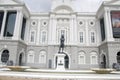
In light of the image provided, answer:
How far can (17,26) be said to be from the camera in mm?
30062

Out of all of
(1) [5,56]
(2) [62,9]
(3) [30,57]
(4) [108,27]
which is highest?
(2) [62,9]

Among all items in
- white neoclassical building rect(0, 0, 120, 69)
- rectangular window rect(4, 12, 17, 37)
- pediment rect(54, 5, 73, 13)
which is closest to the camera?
white neoclassical building rect(0, 0, 120, 69)

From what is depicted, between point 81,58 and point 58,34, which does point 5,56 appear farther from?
point 81,58

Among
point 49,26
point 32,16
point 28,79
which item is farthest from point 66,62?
point 28,79

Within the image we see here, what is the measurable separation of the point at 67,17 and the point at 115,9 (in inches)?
464

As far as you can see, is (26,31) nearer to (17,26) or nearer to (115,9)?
(17,26)

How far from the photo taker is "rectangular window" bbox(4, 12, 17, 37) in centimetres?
Answer: 3057

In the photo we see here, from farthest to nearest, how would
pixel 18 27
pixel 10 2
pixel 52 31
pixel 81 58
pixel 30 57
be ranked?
pixel 52 31 < pixel 30 57 < pixel 81 58 < pixel 10 2 < pixel 18 27

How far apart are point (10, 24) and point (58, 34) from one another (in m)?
12.0

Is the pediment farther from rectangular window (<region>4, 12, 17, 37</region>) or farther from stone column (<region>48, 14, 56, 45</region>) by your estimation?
rectangular window (<region>4, 12, 17, 37</region>)

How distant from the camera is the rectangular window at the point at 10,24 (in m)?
30.6

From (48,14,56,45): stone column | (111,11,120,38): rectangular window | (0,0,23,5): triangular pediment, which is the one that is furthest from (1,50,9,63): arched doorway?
(111,11,120,38): rectangular window

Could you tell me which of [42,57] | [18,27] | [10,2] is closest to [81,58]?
[42,57]

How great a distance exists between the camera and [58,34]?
113 ft
